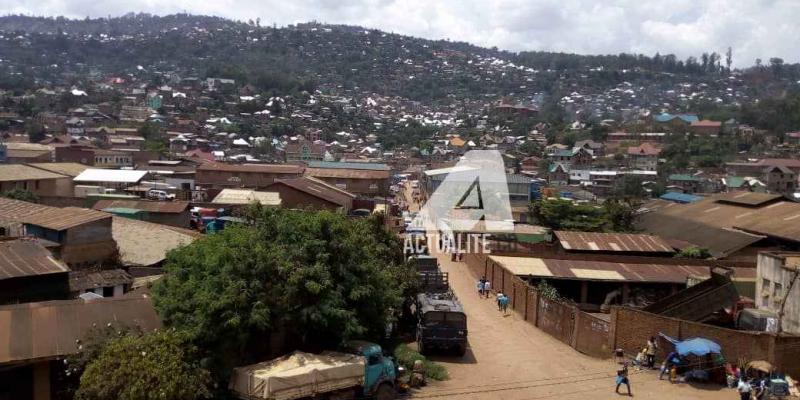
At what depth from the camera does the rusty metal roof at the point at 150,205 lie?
27.0 meters

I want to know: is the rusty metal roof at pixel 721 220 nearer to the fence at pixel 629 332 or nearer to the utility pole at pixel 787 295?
the utility pole at pixel 787 295

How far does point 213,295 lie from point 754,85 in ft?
620

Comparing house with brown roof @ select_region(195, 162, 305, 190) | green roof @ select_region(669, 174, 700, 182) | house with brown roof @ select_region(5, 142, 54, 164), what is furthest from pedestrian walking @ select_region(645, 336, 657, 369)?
green roof @ select_region(669, 174, 700, 182)

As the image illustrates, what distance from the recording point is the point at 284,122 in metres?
98.3

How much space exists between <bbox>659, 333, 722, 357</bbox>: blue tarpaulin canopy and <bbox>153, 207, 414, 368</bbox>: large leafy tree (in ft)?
17.8

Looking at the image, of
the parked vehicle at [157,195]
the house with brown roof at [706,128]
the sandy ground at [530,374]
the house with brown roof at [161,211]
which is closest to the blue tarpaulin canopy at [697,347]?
the sandy ground at [530,374]

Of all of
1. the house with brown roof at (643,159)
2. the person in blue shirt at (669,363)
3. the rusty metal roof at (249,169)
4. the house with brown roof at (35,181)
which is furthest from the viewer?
the house with brown roof at (643,159)

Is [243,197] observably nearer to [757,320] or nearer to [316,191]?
[316,191]

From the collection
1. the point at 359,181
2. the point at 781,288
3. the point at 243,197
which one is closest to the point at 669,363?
the point at 781,288

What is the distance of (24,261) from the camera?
1395 cm

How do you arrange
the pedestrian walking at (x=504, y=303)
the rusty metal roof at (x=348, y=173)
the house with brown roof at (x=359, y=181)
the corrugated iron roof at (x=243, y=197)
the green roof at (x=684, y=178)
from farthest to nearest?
the green roof at (x=684, y=178) → the rusty metal roof at (x=348, y=173) → the house with brown roof at (x=359, y=181) → the corrugated iron roof at (x=243, y=197) → the pedestrian walking at (x=504, y=303)

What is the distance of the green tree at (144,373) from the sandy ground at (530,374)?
3.90 meters

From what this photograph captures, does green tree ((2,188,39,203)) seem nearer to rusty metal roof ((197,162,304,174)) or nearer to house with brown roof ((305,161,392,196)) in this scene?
rusty metal roof ((197,162,304,174))

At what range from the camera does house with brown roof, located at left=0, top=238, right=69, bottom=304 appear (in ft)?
43.3
